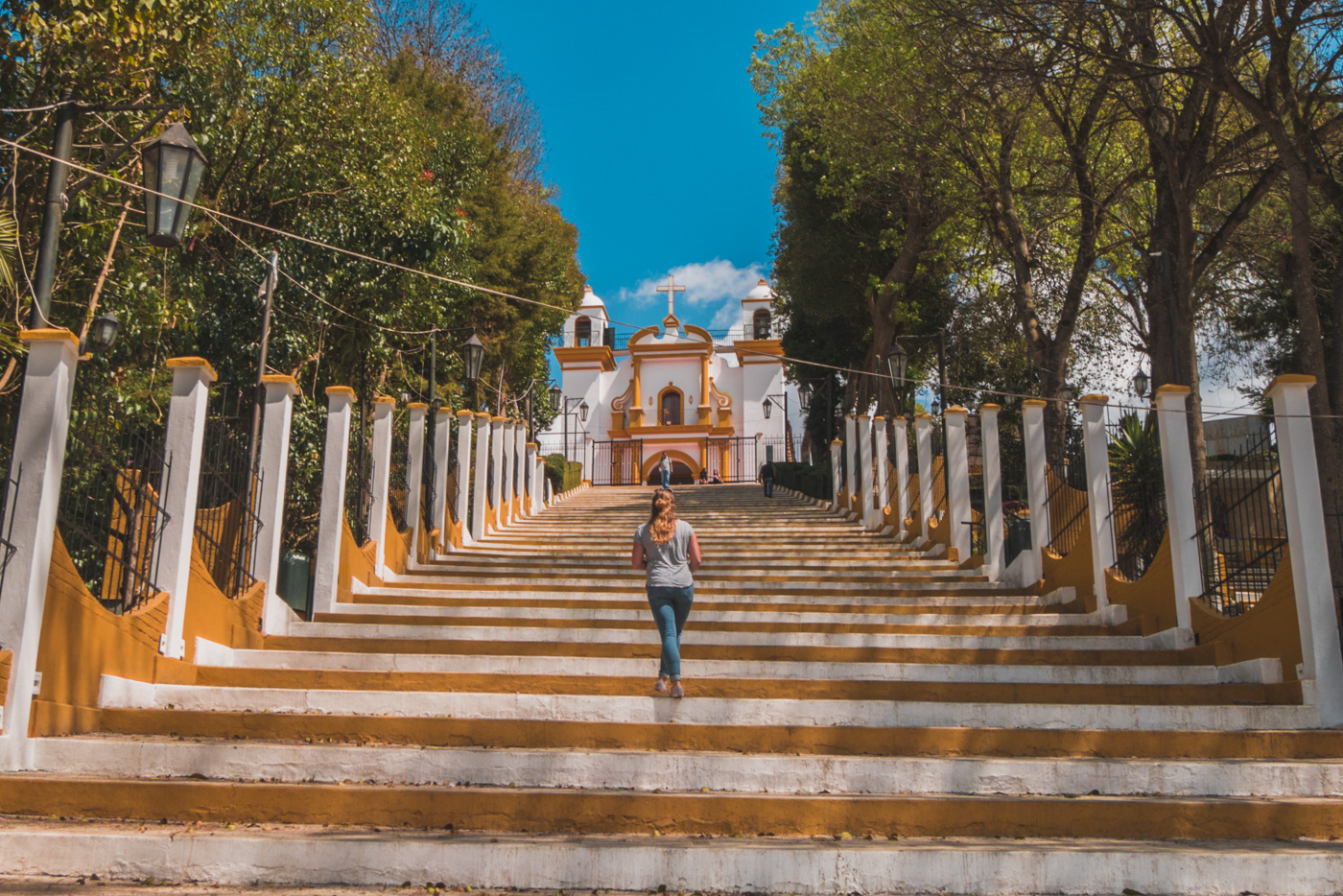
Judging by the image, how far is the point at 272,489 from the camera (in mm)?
6551

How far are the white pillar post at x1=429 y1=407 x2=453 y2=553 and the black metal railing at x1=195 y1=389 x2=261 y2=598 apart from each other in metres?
3.16

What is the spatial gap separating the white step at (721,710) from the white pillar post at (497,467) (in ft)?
25.7

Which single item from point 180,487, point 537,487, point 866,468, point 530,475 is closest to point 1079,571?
point 866,468

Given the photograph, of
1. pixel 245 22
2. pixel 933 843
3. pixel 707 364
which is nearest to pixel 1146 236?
pixel 933 843

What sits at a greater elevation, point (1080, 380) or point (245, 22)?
point (245, 22)

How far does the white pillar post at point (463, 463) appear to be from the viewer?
10359 millimetres

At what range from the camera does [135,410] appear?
9.05m

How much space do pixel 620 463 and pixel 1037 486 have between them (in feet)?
93.9

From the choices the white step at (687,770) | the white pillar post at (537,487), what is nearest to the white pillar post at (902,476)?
the white pillar post at (537,487)

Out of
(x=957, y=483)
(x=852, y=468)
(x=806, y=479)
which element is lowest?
(x=957, y=483)

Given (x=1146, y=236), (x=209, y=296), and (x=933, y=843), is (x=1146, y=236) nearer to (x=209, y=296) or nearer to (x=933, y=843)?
(x=933, y=843)

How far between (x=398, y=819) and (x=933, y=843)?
2.05m

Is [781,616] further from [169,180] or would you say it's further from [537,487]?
[537,487]

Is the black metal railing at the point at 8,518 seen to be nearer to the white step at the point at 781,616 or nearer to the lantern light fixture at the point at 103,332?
the white step at the point at 781,616
